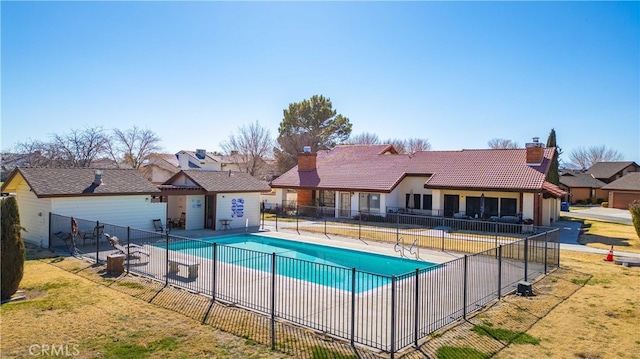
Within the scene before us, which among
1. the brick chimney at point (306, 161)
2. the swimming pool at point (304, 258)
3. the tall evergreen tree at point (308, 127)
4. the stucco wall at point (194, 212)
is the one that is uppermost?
the tall evergreen tree at point (308, 127)

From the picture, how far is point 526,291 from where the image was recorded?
1207 centimetres

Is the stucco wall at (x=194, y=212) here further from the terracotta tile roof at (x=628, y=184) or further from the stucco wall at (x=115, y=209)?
the terracotta tile roof at (x=628, y=184)

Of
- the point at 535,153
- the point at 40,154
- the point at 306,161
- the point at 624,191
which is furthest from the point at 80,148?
the point at 624,191

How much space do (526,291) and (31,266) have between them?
16.0 meters

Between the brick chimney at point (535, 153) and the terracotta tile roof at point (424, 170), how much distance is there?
1.29ft

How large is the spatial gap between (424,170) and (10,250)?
2681cm

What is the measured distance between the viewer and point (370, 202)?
3222 centimetres

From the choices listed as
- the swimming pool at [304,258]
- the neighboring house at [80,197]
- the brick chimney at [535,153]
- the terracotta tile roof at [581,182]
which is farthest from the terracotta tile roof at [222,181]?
the terracotta tile roof at [581,182]

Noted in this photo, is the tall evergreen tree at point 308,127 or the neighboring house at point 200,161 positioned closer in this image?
the tall evergreen tree at point 308,127

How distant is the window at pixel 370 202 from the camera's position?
31844mm

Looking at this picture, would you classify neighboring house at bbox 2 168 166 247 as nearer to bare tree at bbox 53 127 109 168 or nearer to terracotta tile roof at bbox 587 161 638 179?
bare tree at bbox 53 127 109 168

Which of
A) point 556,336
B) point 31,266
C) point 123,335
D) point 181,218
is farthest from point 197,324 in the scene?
point 181,218

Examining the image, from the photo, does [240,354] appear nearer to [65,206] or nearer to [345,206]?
[65,206]

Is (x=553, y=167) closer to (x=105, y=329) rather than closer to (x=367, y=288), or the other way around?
(x=367, y=288)
